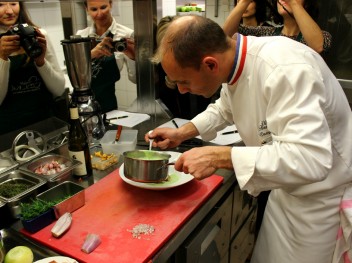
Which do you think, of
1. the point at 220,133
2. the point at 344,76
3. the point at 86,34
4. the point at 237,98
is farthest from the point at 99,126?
the point at 344,76

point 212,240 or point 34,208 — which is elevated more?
point 34,208

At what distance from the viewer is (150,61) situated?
5.49 ft

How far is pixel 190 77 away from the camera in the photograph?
100cm

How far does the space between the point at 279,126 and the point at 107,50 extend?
103 centimetres

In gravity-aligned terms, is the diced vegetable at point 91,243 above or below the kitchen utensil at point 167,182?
below

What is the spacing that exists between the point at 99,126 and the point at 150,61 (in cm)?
44

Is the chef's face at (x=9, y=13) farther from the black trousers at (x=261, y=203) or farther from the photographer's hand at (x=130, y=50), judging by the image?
the black trousers at (x=261, y=203)

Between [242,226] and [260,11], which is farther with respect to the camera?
[260,11]

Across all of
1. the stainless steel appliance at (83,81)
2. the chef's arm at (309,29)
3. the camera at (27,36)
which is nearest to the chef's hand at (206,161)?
the stainless steel appliance at (83,81)

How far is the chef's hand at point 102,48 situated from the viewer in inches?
62.2

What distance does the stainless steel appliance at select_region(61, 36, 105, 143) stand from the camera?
1.32 m

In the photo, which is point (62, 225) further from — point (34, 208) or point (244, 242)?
point (244, 242)

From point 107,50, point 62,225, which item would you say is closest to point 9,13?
point 107,50

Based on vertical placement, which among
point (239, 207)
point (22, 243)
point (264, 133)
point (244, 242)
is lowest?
point (244, 242)
